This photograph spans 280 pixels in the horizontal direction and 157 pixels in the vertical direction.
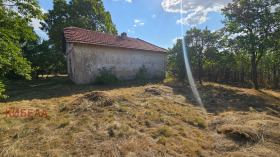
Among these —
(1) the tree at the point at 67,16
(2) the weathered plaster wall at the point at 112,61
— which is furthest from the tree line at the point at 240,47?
(1) the tree at the point at 67,16

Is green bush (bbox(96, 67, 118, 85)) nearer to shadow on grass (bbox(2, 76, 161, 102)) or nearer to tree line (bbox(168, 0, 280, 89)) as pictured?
shadow on grass (bbox(2, 76, 161, 102))

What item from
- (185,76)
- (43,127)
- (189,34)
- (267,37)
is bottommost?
(43,127)

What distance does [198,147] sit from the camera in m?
2.28

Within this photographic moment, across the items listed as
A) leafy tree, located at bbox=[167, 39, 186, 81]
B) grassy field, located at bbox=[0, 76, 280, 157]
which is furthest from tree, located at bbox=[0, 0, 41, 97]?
leafy tree, located at bbox=[167, 39, 186, 81]

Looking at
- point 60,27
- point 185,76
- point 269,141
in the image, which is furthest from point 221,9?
point 60,27

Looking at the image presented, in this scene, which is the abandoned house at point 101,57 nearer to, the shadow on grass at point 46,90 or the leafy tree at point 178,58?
the shadow on grass at point 46,90

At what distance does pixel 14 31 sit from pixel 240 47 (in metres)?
12.2

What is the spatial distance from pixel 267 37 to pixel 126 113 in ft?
33.1

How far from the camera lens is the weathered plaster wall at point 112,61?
8539 millimetres

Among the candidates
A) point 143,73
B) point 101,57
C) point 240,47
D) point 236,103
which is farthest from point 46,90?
point 240,47

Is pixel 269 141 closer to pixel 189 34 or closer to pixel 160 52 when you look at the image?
pixel 189 34

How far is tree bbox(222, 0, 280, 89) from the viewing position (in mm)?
6855

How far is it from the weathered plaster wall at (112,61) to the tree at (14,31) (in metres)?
3.81

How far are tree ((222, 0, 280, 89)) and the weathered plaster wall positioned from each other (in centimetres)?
750
